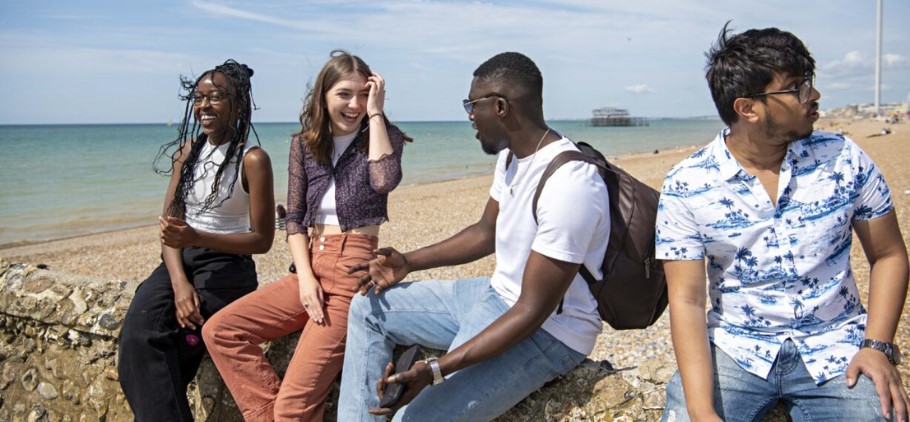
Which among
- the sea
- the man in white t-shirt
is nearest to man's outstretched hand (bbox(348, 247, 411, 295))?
the man in white t-shirt

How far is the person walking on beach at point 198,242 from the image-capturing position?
10.1ft

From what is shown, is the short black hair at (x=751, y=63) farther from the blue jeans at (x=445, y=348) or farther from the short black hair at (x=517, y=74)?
the blue jeans at (x=445, y=348)

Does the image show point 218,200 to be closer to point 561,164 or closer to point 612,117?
point 561,164

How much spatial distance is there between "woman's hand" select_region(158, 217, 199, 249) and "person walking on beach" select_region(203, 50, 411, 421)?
399mm

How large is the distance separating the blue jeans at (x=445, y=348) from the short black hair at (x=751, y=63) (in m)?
1.04

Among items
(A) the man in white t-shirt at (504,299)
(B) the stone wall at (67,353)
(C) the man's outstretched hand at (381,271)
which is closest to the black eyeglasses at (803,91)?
(A) the man in white t-shirt at (504,299)

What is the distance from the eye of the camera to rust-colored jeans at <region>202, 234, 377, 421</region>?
114 inches

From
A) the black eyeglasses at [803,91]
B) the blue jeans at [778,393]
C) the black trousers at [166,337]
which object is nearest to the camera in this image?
the blue jeans at [778,393]

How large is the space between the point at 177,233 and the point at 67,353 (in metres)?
1.05

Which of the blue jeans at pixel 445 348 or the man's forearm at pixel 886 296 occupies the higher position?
the man's forearm at pixel 886 296

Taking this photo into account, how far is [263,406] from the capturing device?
118 inches

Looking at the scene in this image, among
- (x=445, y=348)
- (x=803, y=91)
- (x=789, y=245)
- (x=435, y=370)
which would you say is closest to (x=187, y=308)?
(x=445, y=348)

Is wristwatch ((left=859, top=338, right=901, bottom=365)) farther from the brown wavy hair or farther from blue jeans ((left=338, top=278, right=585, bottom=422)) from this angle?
the brown wavy hair

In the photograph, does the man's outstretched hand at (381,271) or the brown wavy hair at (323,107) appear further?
the brown wavy hair at (323,107)
